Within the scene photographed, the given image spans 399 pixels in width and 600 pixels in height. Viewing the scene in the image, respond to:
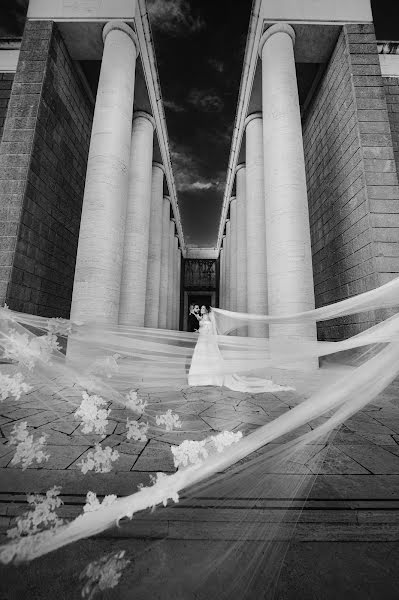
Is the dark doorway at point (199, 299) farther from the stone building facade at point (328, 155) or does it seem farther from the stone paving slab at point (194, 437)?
the stone paving slab at point (194, 437)

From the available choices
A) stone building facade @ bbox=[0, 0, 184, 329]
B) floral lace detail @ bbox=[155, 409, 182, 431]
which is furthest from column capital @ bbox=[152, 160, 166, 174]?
floral lace detail @ bbox=[155, 409, 182, 431]

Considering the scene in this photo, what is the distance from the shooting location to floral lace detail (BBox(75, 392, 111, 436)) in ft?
9.18

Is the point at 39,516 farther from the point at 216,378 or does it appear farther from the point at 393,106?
the point at 393,106

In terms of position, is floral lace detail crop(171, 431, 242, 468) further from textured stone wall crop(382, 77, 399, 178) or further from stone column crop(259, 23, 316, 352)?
textured stone wall crop(382, 77, 399, 178)

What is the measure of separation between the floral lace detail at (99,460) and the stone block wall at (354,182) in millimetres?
6128

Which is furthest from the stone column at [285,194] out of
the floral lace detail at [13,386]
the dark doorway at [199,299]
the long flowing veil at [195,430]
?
the dark doorway at [199,299]

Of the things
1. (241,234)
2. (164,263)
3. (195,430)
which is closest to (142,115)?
(241,234)

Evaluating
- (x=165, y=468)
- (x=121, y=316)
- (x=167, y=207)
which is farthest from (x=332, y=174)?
(x=167, y=207)

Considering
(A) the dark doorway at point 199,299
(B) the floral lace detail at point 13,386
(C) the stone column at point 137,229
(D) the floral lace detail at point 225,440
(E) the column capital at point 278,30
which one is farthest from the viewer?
(A) the dark doorway at point 199,299

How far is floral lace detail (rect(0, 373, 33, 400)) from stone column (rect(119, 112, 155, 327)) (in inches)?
253

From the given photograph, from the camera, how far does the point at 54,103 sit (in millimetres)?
8234

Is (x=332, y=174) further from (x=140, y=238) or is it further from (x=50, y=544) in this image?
(x=50, y=544)

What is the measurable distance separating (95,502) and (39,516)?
294mm

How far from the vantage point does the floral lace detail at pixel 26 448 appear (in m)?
2.22
